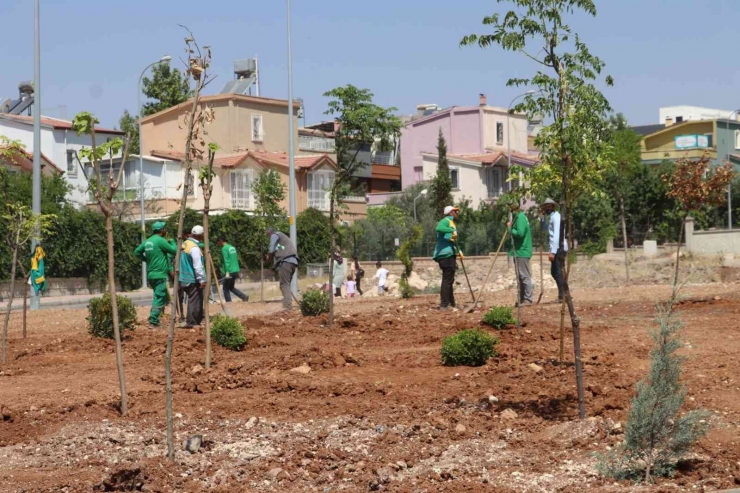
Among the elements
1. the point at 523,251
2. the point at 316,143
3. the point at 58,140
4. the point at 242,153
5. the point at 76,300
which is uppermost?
the point at 316,143

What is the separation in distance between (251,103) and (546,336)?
5051cm

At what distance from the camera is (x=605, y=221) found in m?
52.3

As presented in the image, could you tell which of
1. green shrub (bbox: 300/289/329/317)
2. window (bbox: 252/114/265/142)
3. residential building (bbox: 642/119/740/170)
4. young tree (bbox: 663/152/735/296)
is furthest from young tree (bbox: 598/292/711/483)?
residential building (bbox: 642/119/740/170)

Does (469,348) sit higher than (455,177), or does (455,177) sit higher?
(455,177)

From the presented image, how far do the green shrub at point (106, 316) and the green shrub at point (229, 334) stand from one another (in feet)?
6.61

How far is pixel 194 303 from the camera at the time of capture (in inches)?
628

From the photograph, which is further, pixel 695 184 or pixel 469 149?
pixel 469 149

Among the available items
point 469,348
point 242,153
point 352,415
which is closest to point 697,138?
point 242,153

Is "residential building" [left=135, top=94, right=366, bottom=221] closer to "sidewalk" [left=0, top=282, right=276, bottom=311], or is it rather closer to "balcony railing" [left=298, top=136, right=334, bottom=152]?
"balcony railing" [left=298, top=136, right=334, bottom=152]

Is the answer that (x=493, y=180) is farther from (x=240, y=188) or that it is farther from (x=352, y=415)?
(x=352, y=415)

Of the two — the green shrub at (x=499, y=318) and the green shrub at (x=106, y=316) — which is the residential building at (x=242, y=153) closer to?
the green shrub at (x=106, y=316)

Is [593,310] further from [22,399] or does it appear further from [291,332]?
[22,399]

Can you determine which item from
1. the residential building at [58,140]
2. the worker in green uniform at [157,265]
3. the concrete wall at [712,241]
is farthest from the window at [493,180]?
the worker in green uniform at [157,265]

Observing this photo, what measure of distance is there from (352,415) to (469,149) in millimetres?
67257
